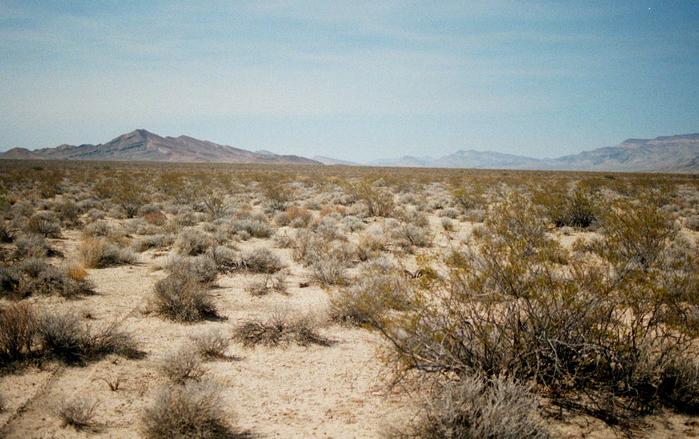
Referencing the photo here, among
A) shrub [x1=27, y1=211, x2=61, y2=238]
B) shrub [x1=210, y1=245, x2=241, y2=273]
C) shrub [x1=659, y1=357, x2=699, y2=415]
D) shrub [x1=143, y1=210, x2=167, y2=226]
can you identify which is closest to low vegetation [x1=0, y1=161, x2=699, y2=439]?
shrub [x1=659, y1=357, x2=699, y2=415]

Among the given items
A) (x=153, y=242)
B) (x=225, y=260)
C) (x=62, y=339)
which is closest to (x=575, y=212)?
(x=225, y=260)

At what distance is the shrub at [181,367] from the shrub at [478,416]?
2.69 metres

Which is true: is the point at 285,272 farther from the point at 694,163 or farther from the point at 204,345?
the point at 694,163

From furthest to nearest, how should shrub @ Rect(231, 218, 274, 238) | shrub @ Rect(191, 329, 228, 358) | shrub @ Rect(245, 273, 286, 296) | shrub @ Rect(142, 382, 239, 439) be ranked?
shrub @ Rect(231, 218, 274, 238) → shrub @ Rect(245, 273, 286, 296) → shrub @ Rect(191, 329, 228, 358) → shrub @ Rect(142, 382, 239, 439)

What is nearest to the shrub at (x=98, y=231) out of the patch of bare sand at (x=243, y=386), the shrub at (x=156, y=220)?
the shrub at (x=156, y=220)

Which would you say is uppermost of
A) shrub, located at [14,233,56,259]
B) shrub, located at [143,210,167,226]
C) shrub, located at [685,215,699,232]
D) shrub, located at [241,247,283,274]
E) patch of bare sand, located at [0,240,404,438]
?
shrub, located at [685,215,699,232]

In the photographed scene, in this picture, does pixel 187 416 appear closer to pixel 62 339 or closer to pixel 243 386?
pixel 243 386

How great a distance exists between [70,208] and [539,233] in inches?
687

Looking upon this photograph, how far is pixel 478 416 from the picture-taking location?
3135 mm

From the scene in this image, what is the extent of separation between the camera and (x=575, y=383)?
394 cm

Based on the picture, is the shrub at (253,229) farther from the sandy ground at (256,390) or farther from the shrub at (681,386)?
the shrub at (681,386)

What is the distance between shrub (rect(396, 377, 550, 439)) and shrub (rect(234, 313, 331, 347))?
2610 mm

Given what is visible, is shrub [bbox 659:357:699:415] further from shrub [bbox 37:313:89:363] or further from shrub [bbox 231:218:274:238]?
shrub [bbox 231:218:274:238]

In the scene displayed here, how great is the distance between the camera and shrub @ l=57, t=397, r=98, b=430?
11.9 feet
